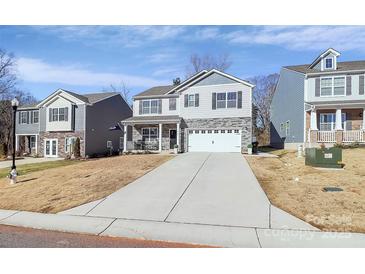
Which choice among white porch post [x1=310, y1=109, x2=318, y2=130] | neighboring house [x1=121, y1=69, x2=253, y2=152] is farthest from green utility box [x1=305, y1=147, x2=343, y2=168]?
neighboring house [x1=121, y1=69, x2=253, y2=152]

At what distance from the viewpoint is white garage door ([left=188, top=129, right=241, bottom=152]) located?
20969mm

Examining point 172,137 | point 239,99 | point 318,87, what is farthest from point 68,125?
point 318,87

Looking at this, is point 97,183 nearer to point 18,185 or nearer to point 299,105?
point 18,185

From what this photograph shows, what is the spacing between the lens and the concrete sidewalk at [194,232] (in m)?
5.18

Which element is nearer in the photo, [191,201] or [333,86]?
[191,201]

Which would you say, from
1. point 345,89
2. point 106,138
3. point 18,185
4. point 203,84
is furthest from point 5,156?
point 345,89

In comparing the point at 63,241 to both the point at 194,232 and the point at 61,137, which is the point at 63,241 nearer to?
the point at 194,232

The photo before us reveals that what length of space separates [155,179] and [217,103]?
12407 mm

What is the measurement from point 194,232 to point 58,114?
25.1 meters

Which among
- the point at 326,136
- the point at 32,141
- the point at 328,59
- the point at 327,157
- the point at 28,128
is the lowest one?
the point at 327,157

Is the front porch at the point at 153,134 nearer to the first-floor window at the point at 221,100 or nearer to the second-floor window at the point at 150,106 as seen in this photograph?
the second-floor window at the point at 150,106

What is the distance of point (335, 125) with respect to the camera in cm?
2048

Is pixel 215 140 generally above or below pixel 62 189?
above

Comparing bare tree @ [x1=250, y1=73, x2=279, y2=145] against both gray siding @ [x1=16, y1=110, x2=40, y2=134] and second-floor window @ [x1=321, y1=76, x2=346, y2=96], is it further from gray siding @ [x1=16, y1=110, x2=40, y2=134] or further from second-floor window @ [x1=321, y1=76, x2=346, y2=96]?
gray siding @ [x1=16, y1=110, x2=40, y2=134]
